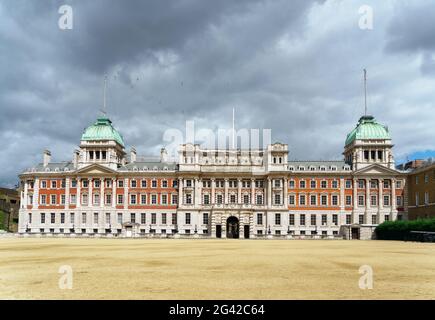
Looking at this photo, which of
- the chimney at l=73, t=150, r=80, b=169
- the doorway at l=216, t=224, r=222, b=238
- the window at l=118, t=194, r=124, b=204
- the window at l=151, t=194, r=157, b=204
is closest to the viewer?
the doorway at l=216, t=224, r=222, b=238

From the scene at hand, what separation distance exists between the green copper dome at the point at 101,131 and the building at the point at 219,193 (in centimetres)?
63

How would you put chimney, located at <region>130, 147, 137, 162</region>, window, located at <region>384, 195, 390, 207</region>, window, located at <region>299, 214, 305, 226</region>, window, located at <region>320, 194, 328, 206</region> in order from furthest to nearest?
chimney, located at <region>130, 147, 137, 162</region> < window, located at <region>320, 194, 328, 206</region> < window, located at <region>299, 214, 305, 226</region> < window, located at <region>384, 195, 390, 207</region>

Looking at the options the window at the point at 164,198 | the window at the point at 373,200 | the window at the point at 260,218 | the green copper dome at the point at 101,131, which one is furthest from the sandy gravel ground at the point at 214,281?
the green copper dome at the point at 101,131

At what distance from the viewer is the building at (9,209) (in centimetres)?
9769

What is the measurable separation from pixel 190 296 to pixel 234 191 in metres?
74.8

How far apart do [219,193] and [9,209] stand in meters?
51.7

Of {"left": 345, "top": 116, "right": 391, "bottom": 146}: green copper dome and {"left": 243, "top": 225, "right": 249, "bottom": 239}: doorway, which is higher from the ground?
{"left": 345, "top": 116, "right": 391, "bottom": 146}: green copper dome

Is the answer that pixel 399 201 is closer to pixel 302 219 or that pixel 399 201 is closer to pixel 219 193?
pixel 302 219

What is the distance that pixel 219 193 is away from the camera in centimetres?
8744

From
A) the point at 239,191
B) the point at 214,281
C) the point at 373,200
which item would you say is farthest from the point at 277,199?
the point at 214,281

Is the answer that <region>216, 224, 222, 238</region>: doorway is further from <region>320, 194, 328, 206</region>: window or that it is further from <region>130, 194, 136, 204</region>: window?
<region>320, 194, 328, 206</region>: window

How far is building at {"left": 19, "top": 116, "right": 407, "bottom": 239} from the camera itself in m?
85.0

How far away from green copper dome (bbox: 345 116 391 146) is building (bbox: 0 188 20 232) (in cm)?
7853

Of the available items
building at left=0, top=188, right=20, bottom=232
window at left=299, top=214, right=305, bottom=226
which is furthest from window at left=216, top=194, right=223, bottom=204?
building at left=0, top=188, right=20, bottom=232
